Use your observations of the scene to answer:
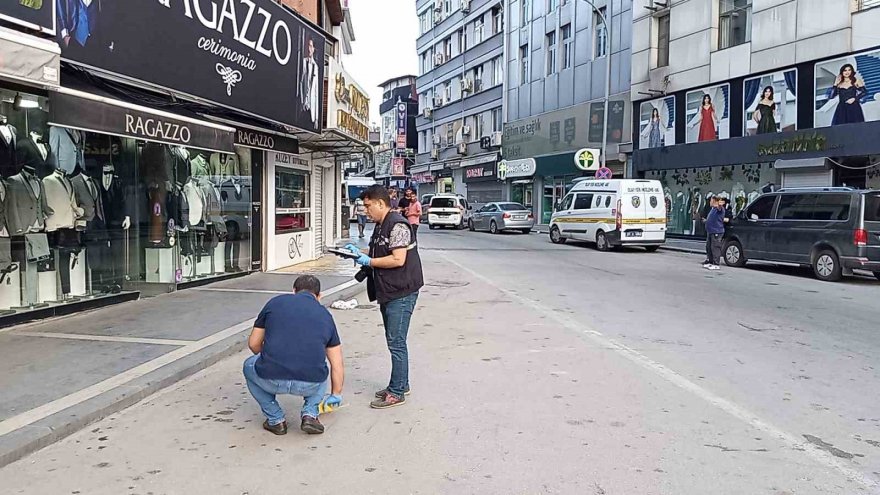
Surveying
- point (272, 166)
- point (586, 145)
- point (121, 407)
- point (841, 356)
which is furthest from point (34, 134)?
point (586, 145)

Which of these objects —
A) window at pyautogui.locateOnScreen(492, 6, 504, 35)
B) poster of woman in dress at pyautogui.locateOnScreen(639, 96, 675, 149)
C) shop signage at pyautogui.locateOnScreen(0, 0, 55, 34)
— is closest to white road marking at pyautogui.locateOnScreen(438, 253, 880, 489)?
shop signage at pyautogui.locateOnScreen(0, 0, 55, 34)

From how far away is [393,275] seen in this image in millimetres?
5551

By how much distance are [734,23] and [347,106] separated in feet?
52.6

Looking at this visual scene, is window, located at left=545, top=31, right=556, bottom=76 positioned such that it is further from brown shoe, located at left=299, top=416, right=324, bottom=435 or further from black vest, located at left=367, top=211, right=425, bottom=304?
brown shoe, located at left=299, top=416, right=324, bottom=435

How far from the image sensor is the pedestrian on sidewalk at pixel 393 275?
5.52m

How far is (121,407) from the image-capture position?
5.62m

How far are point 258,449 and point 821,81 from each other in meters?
21.9

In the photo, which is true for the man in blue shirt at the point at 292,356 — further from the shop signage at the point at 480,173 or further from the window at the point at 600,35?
the shop signage at the point at 480,173

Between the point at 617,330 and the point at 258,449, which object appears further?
the point at 617,330

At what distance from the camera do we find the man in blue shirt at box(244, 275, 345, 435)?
480 centimetres

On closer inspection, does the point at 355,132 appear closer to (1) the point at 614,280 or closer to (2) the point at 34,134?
(1) the point at 614,280

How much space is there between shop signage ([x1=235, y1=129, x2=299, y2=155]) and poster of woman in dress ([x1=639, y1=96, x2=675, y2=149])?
1774 cm

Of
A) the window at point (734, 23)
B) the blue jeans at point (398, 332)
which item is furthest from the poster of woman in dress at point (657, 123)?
the blue jeans at point (398, 332)

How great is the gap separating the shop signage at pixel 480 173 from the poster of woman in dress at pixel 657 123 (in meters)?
16.0
